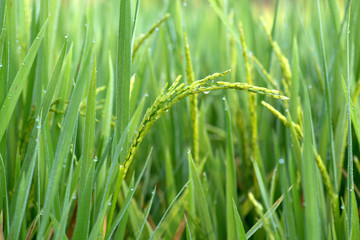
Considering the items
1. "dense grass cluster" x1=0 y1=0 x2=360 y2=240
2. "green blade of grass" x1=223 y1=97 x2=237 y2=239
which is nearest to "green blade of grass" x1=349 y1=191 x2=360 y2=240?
"dense grass cluster" x1=0 y1=0 x2=360 y2=240

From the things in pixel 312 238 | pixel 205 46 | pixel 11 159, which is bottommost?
pixel 312 238

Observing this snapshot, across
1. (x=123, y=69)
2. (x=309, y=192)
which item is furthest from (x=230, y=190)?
(x=123, y=69)

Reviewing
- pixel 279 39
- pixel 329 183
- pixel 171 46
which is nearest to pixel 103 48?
pixel 171 46

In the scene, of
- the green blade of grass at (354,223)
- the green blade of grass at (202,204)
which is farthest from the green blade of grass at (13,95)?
the green blade of grass at (354,223)

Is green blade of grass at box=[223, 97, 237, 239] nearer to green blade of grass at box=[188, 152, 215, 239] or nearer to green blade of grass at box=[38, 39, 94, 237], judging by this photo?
green blade of grass at box=[188, 152, 215, 239]

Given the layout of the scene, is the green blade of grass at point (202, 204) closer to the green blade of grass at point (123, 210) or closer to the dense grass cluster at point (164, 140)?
the dense grass cluster at point (164, 140)

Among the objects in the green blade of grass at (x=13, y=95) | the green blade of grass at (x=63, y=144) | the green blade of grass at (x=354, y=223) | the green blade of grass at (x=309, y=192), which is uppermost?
the green blade of grass at (x=13, y=95)

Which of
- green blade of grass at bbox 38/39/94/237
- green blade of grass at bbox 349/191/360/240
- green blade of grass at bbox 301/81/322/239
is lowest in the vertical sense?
green blade of grass at bbox 349/191/360/240

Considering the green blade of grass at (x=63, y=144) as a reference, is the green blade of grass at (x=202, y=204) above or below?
below

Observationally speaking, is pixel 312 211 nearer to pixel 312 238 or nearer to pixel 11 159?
pixel 312 238
